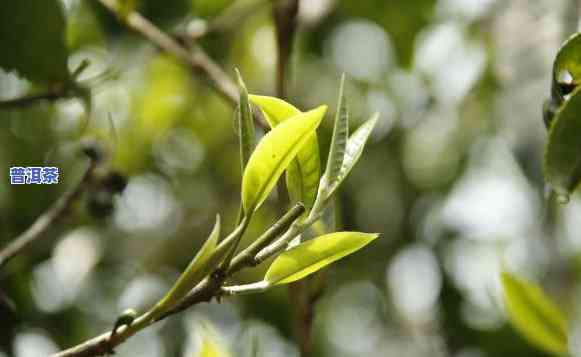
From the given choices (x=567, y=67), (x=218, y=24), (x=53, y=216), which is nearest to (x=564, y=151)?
(x=567, y=67)

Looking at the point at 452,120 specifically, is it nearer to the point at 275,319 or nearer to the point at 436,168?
the point at 436,168

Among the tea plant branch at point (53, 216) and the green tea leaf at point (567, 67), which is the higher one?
the green tea leaf at point (567, 67)

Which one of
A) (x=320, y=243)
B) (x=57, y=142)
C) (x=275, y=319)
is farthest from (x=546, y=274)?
(x=320, y=243)

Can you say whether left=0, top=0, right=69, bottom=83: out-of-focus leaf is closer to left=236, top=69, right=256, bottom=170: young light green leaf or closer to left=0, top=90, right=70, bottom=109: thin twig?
left=0, top=90, right=70, bottom=109: thin twig

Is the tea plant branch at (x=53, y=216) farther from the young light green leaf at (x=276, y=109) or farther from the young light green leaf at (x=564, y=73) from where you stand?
the young light green leaf at (x=564, y=73)

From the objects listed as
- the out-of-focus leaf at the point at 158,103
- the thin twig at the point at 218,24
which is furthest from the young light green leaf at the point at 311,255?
the out-of-focus leaf at the point at 158,103

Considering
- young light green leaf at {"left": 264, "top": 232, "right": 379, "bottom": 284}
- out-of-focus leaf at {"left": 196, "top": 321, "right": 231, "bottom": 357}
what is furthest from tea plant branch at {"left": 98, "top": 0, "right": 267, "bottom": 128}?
young light green leaf at {"left": 264, "top": 232, "right": 379, "bottom": 284}
